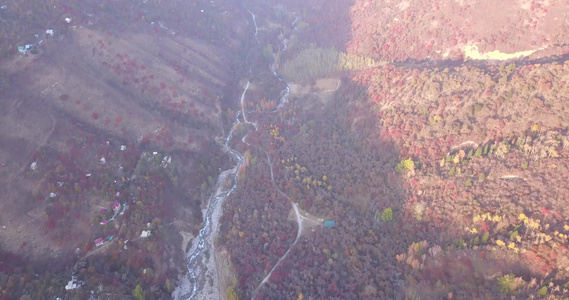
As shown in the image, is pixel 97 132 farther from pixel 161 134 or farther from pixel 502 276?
pixel 502 276

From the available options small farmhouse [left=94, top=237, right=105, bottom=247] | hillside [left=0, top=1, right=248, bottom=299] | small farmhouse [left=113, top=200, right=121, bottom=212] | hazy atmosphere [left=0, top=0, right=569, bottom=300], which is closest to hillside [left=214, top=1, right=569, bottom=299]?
hazy atmosphere [left=0, top=0, right=569, bottom=300]

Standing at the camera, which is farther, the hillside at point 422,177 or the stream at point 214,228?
the stream at point 214,228

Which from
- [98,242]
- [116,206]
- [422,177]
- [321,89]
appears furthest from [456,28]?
[98,242]

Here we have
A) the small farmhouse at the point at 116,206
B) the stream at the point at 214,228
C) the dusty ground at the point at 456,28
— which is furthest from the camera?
the dusty ground at the point at 456,28

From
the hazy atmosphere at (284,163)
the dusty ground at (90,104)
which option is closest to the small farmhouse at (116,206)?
the hazy atmosphere at (284,163)

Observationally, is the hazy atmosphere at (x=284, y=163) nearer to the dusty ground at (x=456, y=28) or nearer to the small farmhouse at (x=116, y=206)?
the small farmhouse at (x=116, y=206)

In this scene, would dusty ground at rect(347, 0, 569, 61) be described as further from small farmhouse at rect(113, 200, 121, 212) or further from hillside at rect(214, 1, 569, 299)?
small farmhouse at rect(113, 200, 121, 212)

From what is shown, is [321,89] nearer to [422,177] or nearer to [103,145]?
[422,177]

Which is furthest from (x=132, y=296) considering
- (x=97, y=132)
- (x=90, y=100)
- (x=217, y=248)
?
(x=90, y=100)

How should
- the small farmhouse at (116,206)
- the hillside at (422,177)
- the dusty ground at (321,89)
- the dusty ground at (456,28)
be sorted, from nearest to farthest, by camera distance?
the hillside at (422,177), the small farmhouse at (116,206), the dusty ground at (456,28), the dusty ground at (321,89)
